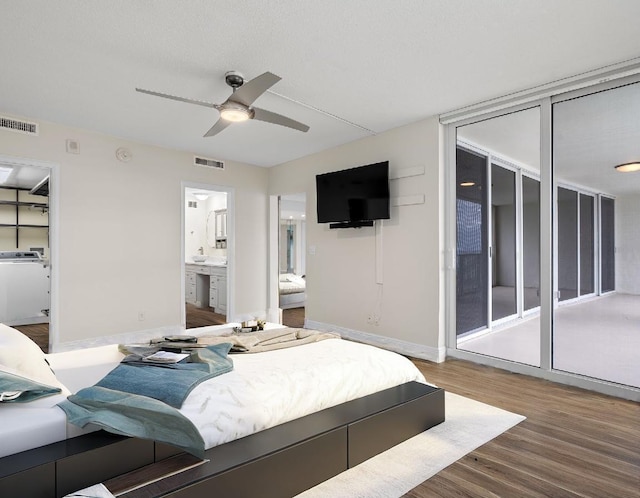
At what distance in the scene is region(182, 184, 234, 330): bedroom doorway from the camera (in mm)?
5938

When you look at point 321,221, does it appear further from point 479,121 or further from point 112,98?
point 112,98

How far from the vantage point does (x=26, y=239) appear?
22.6 ft

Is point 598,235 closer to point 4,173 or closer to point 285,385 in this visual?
point 285,385

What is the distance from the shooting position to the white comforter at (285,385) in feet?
5.30

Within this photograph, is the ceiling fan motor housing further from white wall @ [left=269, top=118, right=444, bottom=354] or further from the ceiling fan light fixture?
white wall @ [left=269, top=118, right=444, bottom=354]

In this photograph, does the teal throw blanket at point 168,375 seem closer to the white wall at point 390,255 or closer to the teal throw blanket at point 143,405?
the teal throw blanket at point 143,405

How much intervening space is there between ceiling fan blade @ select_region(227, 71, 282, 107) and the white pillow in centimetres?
201

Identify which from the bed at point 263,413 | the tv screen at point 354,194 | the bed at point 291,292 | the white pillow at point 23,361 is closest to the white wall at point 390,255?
the tv screen at point 354,194

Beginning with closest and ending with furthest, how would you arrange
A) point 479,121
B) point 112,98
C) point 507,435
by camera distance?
point 507,435 < point 112,98 < point 479,121

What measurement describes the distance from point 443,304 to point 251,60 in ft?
9.93

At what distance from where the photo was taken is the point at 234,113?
2.92 metres

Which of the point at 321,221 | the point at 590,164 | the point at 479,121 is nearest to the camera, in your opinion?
the point at 590,164

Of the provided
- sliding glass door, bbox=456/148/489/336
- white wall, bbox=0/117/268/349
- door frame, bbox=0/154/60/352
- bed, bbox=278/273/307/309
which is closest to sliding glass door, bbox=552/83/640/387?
sliding glass door, bbox=456/148/489/336

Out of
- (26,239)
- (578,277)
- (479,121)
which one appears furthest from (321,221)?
(26,239)
